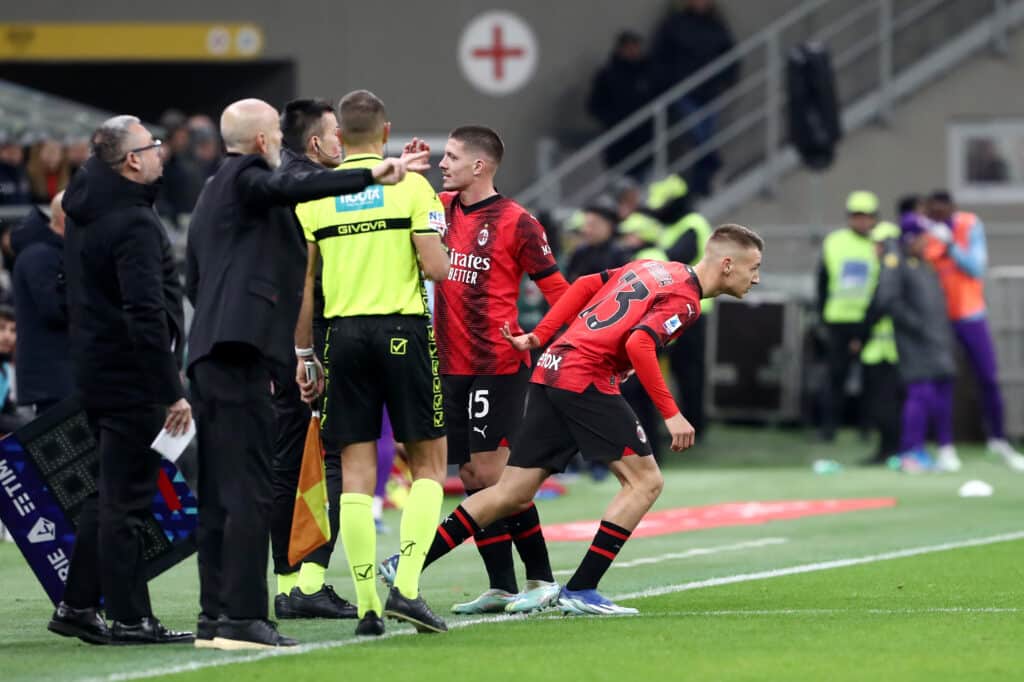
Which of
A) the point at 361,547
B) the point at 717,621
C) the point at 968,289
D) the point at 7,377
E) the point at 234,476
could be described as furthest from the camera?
the point at 968,289

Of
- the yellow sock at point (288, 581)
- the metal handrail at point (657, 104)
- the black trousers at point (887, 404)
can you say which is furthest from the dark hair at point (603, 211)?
the yellow sock at point (288, 581)

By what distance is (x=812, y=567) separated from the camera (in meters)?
11.3

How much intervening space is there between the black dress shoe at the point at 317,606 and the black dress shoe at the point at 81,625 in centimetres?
101

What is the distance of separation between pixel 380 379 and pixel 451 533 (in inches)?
36.6

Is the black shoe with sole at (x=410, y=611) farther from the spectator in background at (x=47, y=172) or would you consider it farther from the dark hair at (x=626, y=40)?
the dark hair at (x=626, y=40)

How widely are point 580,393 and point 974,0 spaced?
1791cm

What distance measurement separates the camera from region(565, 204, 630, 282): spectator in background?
682 inches

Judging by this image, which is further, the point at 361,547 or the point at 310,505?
the point at 310,505

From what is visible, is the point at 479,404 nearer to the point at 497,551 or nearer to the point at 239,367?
the point at 497,551

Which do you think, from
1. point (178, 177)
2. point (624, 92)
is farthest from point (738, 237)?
point (624, 92)

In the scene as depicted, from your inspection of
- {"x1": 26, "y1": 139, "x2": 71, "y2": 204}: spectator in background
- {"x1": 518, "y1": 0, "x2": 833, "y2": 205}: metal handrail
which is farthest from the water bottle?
{"x1": 26, "y1": 139, "x2": 71, "y2": 204}: spectator in background

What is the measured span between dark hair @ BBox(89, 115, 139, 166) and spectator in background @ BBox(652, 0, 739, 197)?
16.7 meters

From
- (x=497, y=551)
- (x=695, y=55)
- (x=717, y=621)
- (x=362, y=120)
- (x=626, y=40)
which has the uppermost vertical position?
(x=626, y=40)

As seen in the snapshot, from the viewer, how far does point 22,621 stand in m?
9.42
